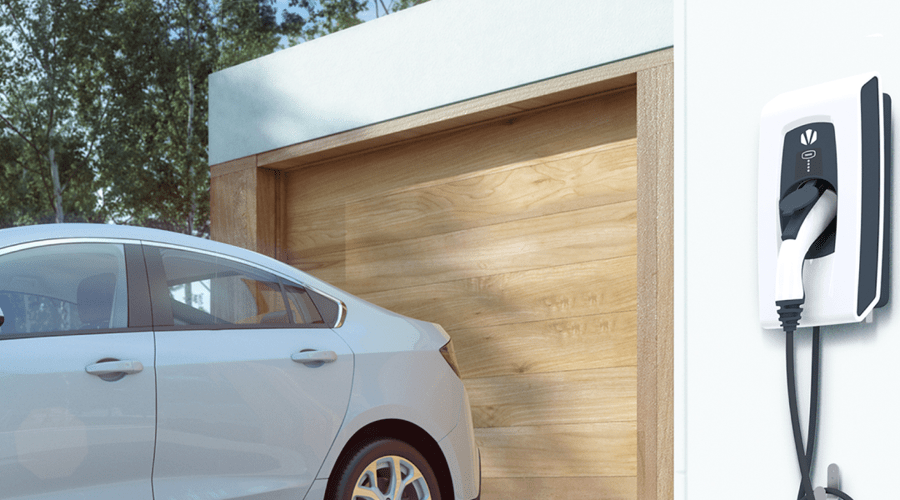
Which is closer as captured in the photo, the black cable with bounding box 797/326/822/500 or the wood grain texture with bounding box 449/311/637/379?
the black cable with bounding box 797/326/822/500

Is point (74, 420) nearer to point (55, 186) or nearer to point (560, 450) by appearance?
point (560, 450)

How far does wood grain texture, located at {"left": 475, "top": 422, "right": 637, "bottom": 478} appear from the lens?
4883 mm

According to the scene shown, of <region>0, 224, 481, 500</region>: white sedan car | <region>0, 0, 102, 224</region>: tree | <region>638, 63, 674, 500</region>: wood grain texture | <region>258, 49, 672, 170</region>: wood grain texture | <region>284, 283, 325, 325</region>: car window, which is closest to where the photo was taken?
<region>0, 224, 481, 500</region>: white sedan car

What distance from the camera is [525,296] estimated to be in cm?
537

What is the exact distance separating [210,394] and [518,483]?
260cm

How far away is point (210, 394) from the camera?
10.8ft

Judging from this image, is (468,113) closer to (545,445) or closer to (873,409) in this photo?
(545,445)

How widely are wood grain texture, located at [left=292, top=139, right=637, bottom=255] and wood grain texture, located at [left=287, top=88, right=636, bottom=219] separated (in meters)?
0.05

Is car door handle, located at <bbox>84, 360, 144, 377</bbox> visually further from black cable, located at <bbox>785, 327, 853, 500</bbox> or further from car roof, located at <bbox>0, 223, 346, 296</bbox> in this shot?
black cable, located at <bbox>785, 327, 853, 500</bbox>

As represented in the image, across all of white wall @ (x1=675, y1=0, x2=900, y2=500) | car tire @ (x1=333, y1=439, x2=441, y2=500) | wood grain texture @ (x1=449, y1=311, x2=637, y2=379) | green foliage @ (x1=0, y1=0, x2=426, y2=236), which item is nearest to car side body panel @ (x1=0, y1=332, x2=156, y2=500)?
car tire @ (x1=333, y1=439, x2=441, y2=500)

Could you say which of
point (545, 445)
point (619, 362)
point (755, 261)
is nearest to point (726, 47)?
point (755, 261)

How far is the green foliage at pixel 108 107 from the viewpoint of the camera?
856 inches

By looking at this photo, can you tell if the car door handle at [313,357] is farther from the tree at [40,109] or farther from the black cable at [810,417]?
the tree at [40,109]

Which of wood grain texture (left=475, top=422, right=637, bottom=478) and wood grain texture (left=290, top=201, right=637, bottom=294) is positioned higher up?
wood grain texture (left=290, top=201, right=637, bottom=294)
